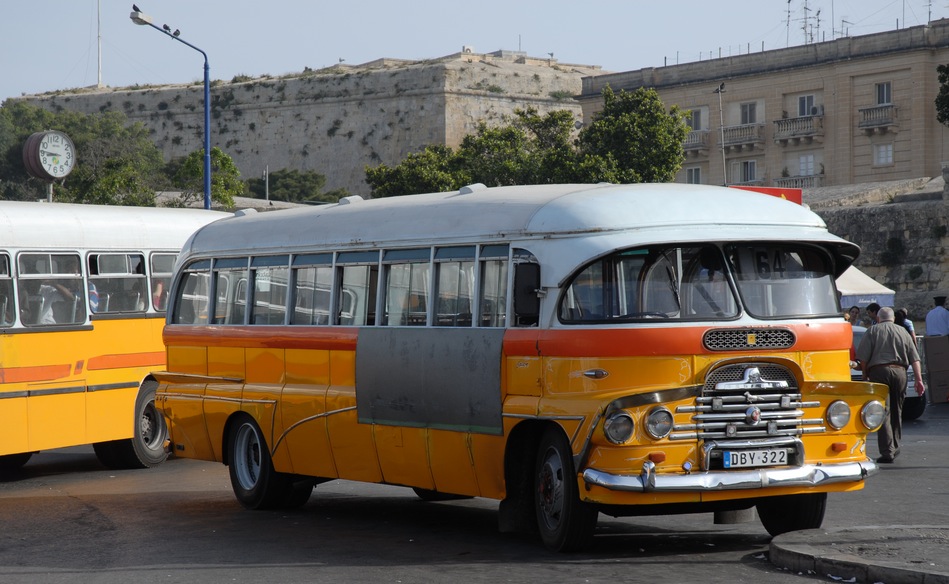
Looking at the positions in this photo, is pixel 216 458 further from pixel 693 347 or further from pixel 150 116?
pixel 150 116

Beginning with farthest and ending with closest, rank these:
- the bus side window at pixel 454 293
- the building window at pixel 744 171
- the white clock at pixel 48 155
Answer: the building window at pixel 744 171 → the white clock at pixel 48 155 → the bus side window at pixel 454 293

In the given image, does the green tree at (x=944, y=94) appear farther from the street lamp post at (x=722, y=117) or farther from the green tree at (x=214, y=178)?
the green tree at (x=214, y=178)

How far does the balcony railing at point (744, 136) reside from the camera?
69.2m

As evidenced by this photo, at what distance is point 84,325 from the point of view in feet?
50.8

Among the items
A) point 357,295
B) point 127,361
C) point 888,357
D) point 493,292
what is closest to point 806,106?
point 888,357

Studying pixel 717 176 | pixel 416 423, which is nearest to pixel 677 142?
pixel 717 176

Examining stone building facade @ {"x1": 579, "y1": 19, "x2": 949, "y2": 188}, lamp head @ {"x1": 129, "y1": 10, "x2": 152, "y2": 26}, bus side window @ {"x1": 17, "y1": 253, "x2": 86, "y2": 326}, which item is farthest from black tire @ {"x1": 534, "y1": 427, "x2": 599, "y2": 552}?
stone building facade @ {"x1": 579, "y1": 19, "x2": 949, "y2": 188}

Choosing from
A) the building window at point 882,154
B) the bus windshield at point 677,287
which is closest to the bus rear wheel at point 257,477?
the bus windshield at point 677,287

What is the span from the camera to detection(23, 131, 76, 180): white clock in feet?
85.8

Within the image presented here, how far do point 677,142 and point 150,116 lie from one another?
63804 mm

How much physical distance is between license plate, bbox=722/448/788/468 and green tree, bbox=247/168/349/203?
90.6 metres

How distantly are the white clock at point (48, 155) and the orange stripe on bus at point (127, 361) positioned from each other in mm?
10535

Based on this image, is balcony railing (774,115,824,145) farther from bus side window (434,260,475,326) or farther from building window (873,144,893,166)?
bus side window (434,260,475,326)

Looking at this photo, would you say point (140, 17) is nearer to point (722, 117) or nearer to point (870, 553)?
point (870, 553)
